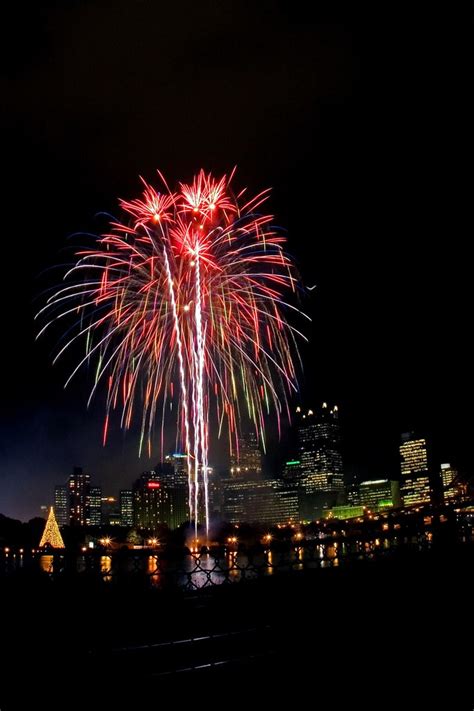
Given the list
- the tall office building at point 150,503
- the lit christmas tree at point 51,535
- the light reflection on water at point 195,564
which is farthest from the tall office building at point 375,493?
the light reflection on water at point 195,564

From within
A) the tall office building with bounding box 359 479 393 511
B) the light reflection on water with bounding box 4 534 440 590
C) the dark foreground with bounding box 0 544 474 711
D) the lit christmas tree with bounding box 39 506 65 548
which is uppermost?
the tall office building with bounding box 359 479 393 511

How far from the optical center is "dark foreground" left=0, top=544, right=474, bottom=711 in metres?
6.27

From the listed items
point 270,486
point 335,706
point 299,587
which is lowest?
point 335,706

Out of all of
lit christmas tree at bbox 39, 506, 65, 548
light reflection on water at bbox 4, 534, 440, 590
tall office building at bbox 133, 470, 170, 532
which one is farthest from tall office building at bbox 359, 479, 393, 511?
light reflection on water at bbox 4, 534, 440, 590

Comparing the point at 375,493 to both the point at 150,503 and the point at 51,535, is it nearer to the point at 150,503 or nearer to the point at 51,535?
the point at 150,503

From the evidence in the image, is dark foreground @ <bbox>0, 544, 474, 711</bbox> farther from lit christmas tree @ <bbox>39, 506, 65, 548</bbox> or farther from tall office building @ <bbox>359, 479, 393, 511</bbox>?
tall office building @ <bbox>359, 479, 393, 511</bbox>

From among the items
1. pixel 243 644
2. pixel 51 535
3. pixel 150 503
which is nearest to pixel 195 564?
pixel 243 644

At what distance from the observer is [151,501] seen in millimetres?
114938

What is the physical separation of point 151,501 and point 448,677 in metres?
113

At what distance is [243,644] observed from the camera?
25.3 ft

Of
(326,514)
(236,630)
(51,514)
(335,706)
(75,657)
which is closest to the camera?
(335,706)

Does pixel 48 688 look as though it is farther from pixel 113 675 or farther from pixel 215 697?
pixel 215 697

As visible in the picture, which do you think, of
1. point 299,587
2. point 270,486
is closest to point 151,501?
point 270,486

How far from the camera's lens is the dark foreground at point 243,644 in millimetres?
6266
